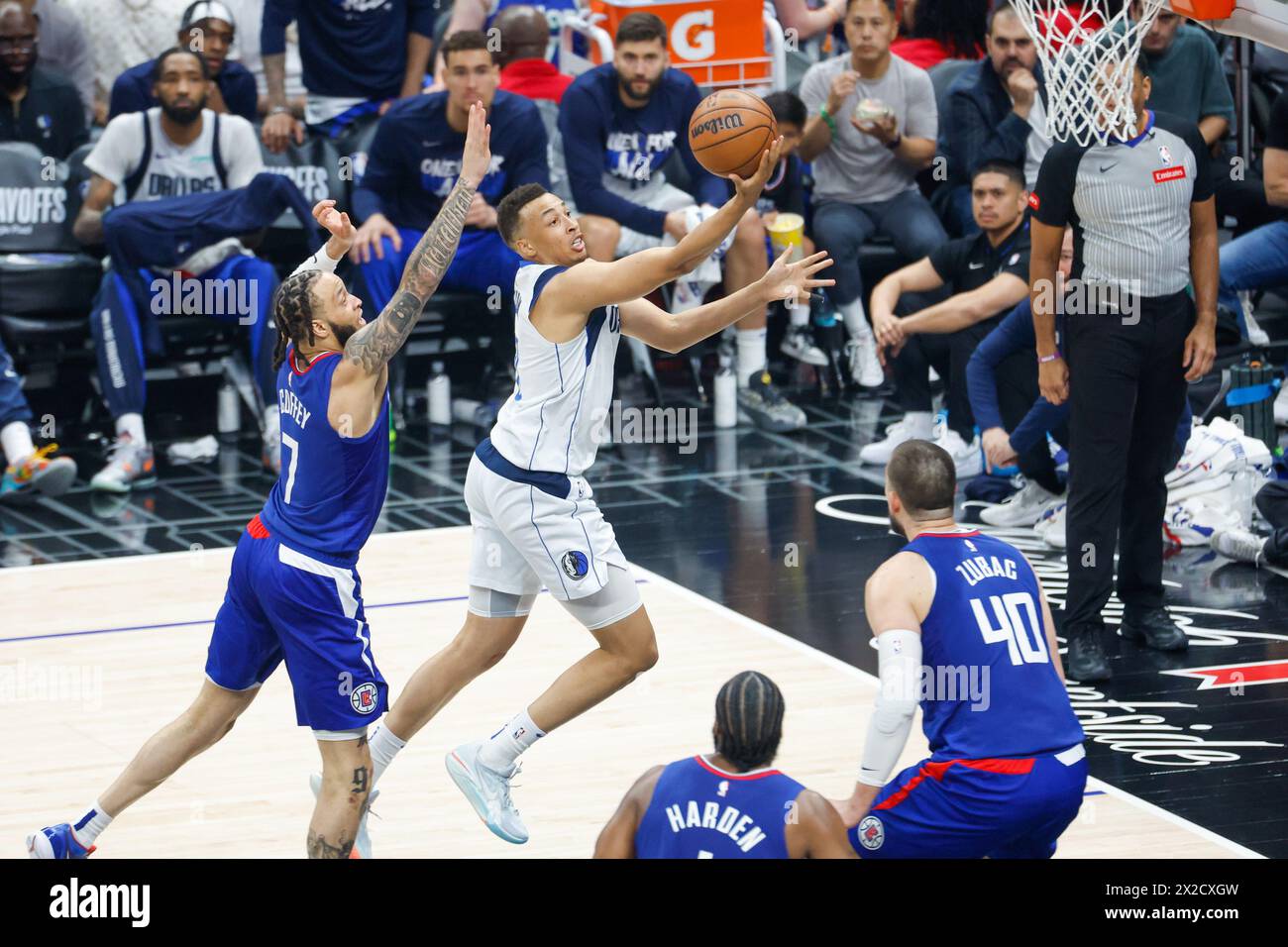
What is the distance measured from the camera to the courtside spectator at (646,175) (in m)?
11.2

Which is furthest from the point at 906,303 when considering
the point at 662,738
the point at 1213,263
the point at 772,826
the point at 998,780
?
the point at 772,826

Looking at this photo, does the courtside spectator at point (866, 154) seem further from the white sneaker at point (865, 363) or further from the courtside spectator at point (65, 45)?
the courtside spectator at point (65, 45)

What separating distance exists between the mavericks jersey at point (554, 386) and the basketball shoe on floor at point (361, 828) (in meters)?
1.16

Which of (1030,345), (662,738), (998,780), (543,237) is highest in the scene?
(543,237)

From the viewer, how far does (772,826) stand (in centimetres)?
433

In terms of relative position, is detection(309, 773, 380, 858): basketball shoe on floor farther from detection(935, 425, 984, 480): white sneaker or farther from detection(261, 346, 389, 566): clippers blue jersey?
detection(935, 425, 984, 480): white sneaker

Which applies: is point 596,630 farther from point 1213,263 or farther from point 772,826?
point 1213,263

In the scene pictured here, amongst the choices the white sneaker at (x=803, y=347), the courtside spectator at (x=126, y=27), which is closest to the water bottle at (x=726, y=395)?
the white sneaker at (x=803, y=347)

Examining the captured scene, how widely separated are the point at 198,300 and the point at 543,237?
→ 17.8 feet

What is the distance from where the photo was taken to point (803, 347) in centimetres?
1232

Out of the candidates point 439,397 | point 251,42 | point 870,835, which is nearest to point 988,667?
point 870,835

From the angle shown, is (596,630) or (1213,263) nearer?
(596,630)

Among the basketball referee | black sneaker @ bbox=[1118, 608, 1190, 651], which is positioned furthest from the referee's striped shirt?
black sneaker @ bbox=[1118, 608, 1190, 651]

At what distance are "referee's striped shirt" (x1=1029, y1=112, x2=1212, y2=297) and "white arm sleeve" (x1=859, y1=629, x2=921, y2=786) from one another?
2.86 m
